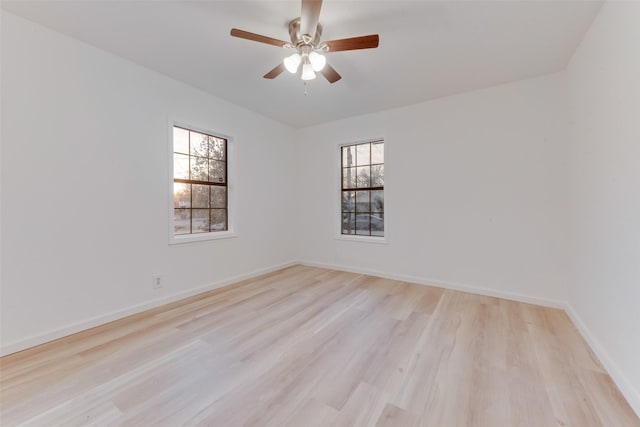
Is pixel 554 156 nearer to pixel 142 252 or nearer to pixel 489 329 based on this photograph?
pixel 489 329

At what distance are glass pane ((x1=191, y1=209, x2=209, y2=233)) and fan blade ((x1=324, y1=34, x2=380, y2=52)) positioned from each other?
8.18 ft

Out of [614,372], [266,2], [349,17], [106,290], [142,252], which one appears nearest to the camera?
[614,372]

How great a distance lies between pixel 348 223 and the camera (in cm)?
433

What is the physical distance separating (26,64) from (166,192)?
1.37 metres

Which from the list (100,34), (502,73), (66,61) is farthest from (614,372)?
(66,61)

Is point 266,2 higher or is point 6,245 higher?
point 266,2

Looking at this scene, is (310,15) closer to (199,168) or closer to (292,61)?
(292,61)

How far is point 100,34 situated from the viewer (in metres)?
2.10

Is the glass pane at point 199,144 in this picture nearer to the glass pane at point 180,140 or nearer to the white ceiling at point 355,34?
the glass pane at point 180,140

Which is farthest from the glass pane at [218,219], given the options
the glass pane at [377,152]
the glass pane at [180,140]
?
the glass pane at [377,152]

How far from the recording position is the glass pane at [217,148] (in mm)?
3432

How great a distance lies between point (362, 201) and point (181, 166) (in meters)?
2.69

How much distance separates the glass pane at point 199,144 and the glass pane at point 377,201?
101 inches

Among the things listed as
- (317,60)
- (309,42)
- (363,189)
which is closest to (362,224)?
(363,189)
